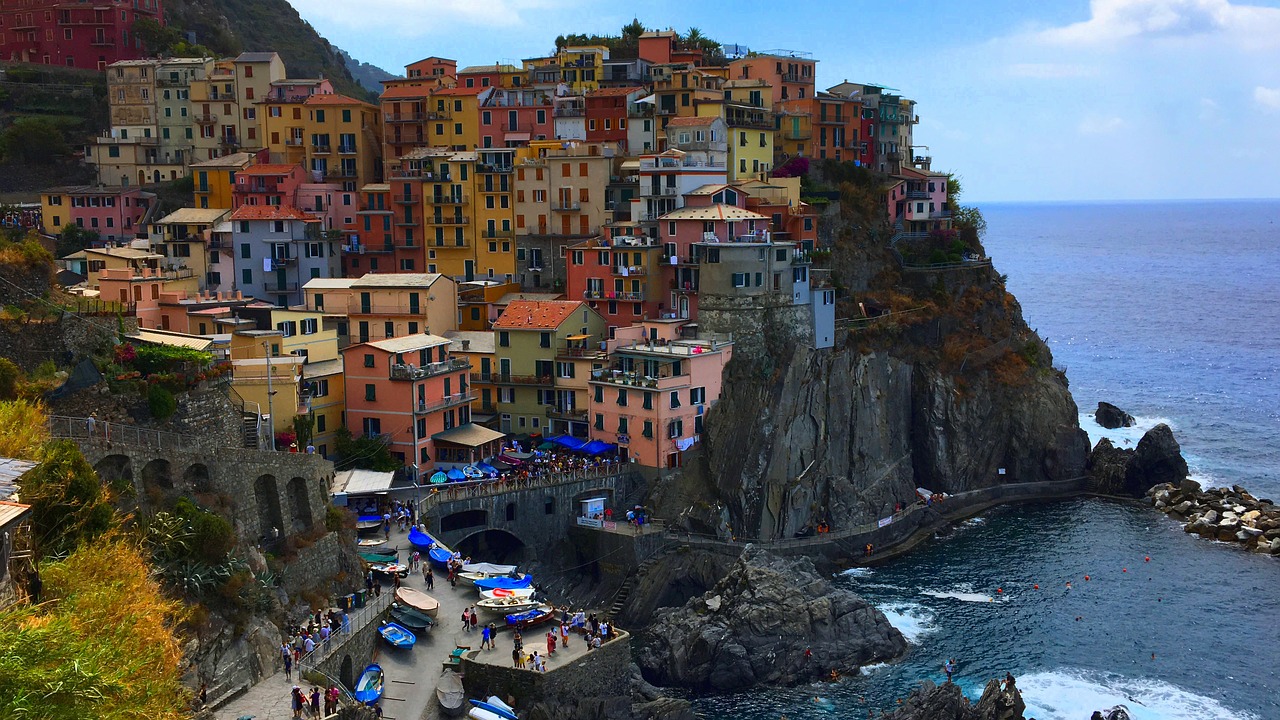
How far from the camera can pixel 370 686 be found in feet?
159

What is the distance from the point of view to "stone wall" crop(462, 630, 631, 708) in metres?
50.9

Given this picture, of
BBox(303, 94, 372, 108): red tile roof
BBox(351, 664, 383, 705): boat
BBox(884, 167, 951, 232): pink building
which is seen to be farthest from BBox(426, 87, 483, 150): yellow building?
BBox(351, 664, 383, 705): boat

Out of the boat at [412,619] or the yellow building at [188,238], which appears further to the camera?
the yellow building at [188,238]

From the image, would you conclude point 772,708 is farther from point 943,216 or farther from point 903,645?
point 943,216

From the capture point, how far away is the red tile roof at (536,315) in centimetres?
7931

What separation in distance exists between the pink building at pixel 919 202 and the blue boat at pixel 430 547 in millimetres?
47912

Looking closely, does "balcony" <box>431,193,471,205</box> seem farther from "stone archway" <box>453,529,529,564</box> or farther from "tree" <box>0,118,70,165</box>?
"tree" <box>0,118,70,165</box>

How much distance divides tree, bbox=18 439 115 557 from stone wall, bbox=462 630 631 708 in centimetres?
1602

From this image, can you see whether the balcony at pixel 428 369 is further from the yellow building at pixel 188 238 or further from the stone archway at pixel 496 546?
the yellow building at pixel 188 238

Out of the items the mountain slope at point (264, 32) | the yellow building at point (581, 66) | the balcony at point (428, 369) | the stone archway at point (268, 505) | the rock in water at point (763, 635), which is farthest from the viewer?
the mountain slope at point (264, 32)

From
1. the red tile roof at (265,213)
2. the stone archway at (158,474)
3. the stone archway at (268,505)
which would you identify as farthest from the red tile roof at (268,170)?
the stone archway at (158,474)

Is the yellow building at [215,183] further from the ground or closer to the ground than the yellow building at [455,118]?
closer to the ground

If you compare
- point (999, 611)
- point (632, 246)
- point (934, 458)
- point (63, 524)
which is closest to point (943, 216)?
point (934, 458)

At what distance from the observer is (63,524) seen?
1500 inches
